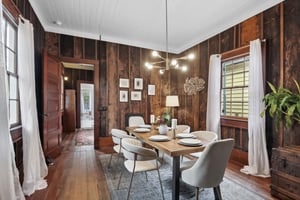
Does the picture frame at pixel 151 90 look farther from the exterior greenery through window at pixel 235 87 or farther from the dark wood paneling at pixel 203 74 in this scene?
the exterior greenery through window at pixel 235 87

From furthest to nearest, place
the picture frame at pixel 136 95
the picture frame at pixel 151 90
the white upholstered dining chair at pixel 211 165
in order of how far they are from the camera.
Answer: the picture frame at pixel 151 90 < the picture frame at pixel 136 95 < the white upholstered dining chair at pixel 211 165

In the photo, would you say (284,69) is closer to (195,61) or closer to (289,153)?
(289,153)

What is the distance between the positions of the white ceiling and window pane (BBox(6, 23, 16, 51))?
91cm

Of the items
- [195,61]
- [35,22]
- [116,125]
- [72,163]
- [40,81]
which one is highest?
[35,22]

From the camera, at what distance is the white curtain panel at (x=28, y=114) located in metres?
2.41

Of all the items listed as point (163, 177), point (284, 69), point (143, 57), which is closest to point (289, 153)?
point (284, 69)

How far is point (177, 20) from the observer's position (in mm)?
3693

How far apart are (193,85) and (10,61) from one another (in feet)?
13.0

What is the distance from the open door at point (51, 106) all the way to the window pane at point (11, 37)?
2.90 feet

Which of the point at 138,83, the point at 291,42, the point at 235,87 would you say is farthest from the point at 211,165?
the point at 138,83

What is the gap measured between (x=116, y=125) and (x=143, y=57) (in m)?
2.13

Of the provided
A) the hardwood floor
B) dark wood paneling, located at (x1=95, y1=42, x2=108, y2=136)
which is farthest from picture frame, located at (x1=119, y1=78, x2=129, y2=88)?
the hardwood floor

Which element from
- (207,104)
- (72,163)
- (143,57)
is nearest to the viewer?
(72,163)

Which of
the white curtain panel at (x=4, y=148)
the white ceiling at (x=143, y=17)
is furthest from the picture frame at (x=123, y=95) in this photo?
the white curtain panel at (x=4, y=148)
